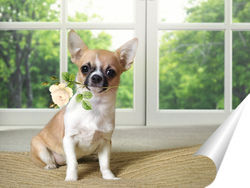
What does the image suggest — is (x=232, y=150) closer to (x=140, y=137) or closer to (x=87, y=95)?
(x=87, y=95)

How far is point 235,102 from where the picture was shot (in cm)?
580

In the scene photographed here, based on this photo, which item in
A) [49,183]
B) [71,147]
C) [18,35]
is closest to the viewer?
[49,183]

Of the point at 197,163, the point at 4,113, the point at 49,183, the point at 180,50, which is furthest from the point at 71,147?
the point at 180,50

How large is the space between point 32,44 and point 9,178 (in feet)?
14.5

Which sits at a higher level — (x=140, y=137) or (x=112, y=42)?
(x=112, y=42)

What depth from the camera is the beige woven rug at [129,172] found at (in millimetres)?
1066

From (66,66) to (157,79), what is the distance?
0.93 meters

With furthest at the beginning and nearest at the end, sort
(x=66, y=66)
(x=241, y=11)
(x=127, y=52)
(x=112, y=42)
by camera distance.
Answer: (x=241, y=11) < (x=112, y=42) < (x=66, y=66) < (x=127, y=52)

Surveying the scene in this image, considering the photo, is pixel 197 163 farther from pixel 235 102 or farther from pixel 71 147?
pixel 235 102

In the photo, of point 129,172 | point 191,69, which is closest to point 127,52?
point 129,172

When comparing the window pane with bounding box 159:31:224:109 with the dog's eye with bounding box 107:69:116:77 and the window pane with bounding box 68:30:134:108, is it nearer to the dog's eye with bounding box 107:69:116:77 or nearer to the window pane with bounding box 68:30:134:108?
the window pane with bounding box 68:30:134:108

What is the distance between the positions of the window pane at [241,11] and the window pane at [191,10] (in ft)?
1.21

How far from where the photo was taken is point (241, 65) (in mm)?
5746

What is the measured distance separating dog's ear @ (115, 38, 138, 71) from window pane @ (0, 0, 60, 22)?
13.3 ft
